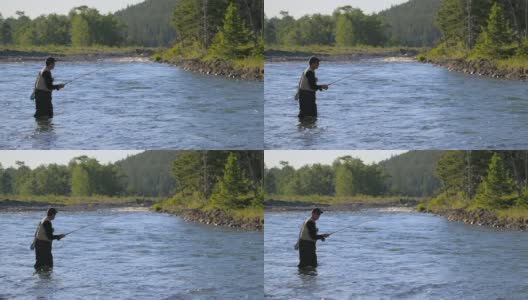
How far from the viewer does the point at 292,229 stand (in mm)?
27969

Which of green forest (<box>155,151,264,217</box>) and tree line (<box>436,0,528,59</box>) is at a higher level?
tree line (<box>436,0,528,59</box>)

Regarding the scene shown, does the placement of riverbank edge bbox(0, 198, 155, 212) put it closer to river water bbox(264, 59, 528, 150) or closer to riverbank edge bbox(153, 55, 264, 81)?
riverbank edge bbox(153, 55, 264, 81)

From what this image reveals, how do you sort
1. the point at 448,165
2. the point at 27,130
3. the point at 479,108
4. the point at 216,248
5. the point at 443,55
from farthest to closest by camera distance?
the point at 448,165
the point at 443,55
the point at 479,108
the point at 216,248
the point at 27,130

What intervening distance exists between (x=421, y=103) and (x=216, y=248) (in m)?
6.20

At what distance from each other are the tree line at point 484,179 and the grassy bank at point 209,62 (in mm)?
7759

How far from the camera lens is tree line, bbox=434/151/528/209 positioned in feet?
105

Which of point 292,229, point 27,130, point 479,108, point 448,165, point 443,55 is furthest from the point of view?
point 448,165

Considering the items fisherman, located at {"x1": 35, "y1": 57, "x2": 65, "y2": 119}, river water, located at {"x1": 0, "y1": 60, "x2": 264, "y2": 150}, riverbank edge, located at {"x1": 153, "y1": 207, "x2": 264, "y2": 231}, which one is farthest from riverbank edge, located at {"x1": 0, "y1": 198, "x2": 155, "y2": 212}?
fisherman, located at {"x1": 35, "y1": 57, "x2": 65, "y2": 119}

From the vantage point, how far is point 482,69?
33.9 metres

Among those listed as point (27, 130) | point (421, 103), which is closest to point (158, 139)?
point (27, 130)

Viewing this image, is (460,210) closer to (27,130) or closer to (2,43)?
(2,43)

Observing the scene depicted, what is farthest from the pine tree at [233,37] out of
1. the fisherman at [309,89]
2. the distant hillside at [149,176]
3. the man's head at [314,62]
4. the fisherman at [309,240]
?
the fisherman at [309,240]

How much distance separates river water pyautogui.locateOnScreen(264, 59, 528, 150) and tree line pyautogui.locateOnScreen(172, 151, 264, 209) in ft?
6.86

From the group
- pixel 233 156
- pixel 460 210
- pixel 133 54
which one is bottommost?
pixel 460 210
